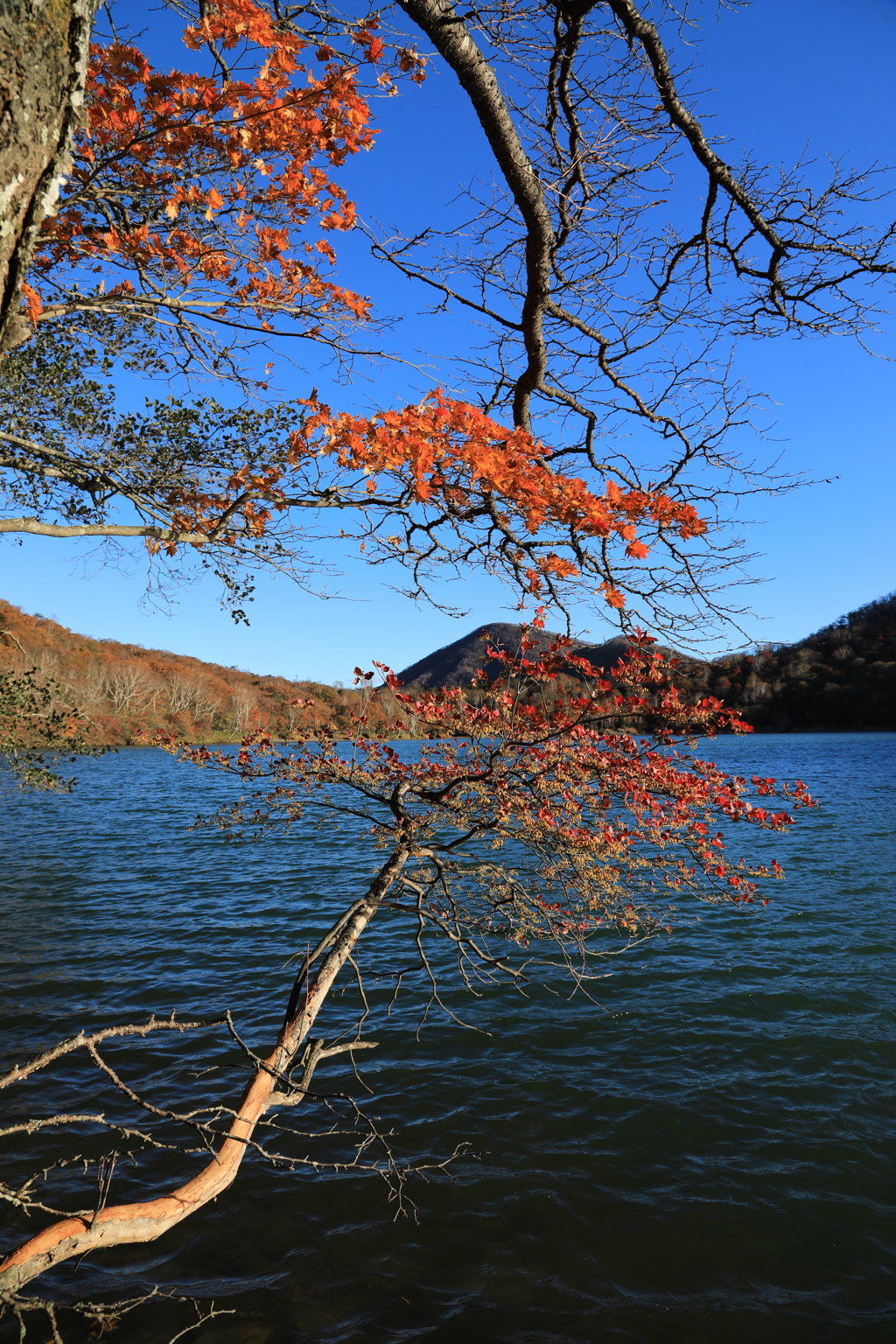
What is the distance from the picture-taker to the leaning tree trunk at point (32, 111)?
1325mm

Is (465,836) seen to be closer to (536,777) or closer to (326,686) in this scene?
(536,777)

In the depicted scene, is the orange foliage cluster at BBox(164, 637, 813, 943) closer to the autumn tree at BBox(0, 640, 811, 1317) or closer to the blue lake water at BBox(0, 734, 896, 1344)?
the autumn tree at BBox(0, 640, 811, 1317)

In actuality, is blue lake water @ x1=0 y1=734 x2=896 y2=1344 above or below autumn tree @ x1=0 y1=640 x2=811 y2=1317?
below

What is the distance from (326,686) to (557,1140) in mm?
27445

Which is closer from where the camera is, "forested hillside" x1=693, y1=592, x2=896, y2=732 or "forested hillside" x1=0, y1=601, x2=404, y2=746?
"forested hillside" x1=0, y1=601, x2=404, y2=746

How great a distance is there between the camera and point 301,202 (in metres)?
4.79

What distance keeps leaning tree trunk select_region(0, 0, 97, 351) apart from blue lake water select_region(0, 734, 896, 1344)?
8.62 feet

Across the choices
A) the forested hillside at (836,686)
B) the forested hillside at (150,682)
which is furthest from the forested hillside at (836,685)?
the forested hillside at (150,682)

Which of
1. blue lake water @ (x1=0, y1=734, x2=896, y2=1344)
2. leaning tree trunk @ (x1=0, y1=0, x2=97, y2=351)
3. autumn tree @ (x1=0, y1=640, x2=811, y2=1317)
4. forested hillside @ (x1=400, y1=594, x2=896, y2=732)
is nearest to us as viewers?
leaning tree trunk @ (x1=0, y1=0, x2=97, y2=351)

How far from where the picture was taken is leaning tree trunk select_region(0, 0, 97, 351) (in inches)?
52.2

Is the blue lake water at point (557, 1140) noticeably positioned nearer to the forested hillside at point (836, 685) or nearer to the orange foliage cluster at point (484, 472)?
the orange foliage cluster at point (484, 472)

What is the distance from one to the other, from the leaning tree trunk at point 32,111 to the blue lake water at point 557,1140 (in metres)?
2.63

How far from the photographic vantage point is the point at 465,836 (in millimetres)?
6465

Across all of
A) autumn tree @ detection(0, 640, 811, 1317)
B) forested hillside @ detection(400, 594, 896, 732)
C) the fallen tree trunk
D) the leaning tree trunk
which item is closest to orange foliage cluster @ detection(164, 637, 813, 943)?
autumn tree @ detection(0, 640, 811, 1317)
